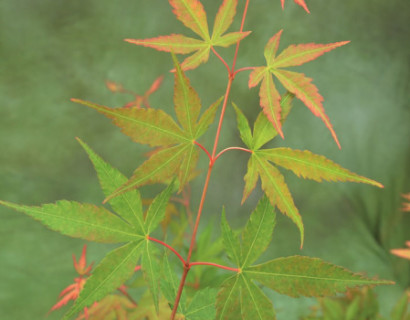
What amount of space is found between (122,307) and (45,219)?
21 centimetres

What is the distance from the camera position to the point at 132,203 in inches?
11.0

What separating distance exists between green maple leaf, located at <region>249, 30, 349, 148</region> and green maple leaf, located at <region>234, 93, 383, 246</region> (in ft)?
0.04

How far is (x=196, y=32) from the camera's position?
290 millimetres

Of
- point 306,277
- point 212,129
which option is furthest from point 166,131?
point 212,129

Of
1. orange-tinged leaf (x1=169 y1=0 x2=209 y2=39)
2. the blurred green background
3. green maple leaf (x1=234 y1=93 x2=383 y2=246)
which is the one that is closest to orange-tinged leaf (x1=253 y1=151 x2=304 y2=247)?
green maple leaf (x1=234 y1=93 x2=383 y2=246)

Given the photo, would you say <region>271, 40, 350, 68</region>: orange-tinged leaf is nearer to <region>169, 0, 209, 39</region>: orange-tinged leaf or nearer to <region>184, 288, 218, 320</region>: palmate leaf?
<region>169, 0, 209, 39</region>: orange-tinged leaf

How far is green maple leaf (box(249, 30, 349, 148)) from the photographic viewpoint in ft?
0.83

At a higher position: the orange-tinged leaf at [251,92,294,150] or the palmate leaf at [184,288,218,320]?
the orange-tinged leaf at [251,92,294,150]

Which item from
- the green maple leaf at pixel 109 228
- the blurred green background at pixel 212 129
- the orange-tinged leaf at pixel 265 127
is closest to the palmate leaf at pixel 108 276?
the green maple leaf at pixel 109 228

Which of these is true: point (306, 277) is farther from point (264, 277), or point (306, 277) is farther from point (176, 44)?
point (176, 44)

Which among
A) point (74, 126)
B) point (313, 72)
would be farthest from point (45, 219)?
point (313, 72)

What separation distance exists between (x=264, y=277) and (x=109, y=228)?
0.10 m

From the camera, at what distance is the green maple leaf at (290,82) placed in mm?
252

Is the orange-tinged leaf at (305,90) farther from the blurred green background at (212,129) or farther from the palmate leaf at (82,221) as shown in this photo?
the blurred green background at (212,129)
